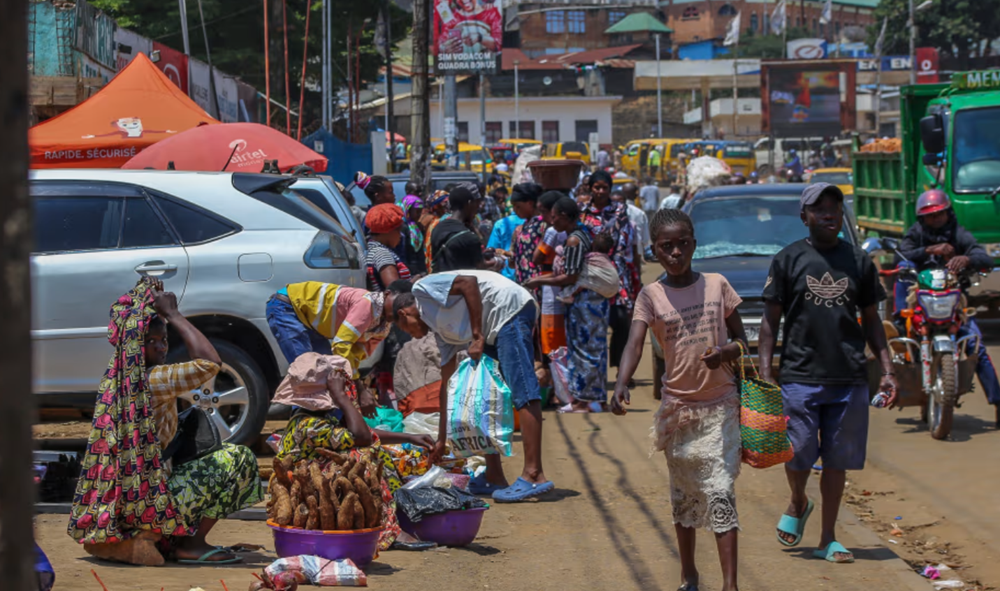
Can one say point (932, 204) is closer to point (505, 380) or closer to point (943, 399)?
A: point (943, 399)

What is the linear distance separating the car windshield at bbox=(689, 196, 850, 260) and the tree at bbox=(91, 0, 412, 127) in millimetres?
19459

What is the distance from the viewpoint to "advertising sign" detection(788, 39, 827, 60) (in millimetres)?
87438

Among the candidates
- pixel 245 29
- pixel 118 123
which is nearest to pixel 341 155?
pixel 118 123

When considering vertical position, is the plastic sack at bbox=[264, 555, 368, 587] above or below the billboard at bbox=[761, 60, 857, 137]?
below

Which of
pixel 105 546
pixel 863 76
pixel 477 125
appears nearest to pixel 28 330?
pixel 105 546

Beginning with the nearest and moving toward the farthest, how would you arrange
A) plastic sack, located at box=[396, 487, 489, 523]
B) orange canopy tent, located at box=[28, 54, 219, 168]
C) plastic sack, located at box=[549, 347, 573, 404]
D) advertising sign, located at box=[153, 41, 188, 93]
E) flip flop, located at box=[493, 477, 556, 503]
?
plastic sack, located at box=[396, 487, 489, 523], flip flop, located at box=[493, 477, 556, 503], plastic sack, located at box=[549, 347, 573, 404], orange canopy tent, located at box=[28, 54, 219, 168], advertising sign, located at box=[153, 41, 188, 93]

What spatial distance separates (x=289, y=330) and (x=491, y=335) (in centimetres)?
132

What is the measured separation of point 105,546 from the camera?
5277mm

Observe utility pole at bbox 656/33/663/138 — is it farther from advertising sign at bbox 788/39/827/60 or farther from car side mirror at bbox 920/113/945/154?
car side mirror at bbox 920/113/945/154

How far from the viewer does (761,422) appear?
5168mm

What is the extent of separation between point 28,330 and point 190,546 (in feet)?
12.3

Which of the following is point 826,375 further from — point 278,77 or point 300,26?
point 300,26

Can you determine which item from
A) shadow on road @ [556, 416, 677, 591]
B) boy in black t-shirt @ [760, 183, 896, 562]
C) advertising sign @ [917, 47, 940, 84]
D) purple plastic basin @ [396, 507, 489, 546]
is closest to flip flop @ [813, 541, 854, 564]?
boy in black t-shirt @ [760, 183, 896, 562]

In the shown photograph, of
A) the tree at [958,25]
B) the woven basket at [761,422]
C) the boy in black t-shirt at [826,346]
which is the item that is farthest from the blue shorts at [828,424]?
the tree at [958,25]
